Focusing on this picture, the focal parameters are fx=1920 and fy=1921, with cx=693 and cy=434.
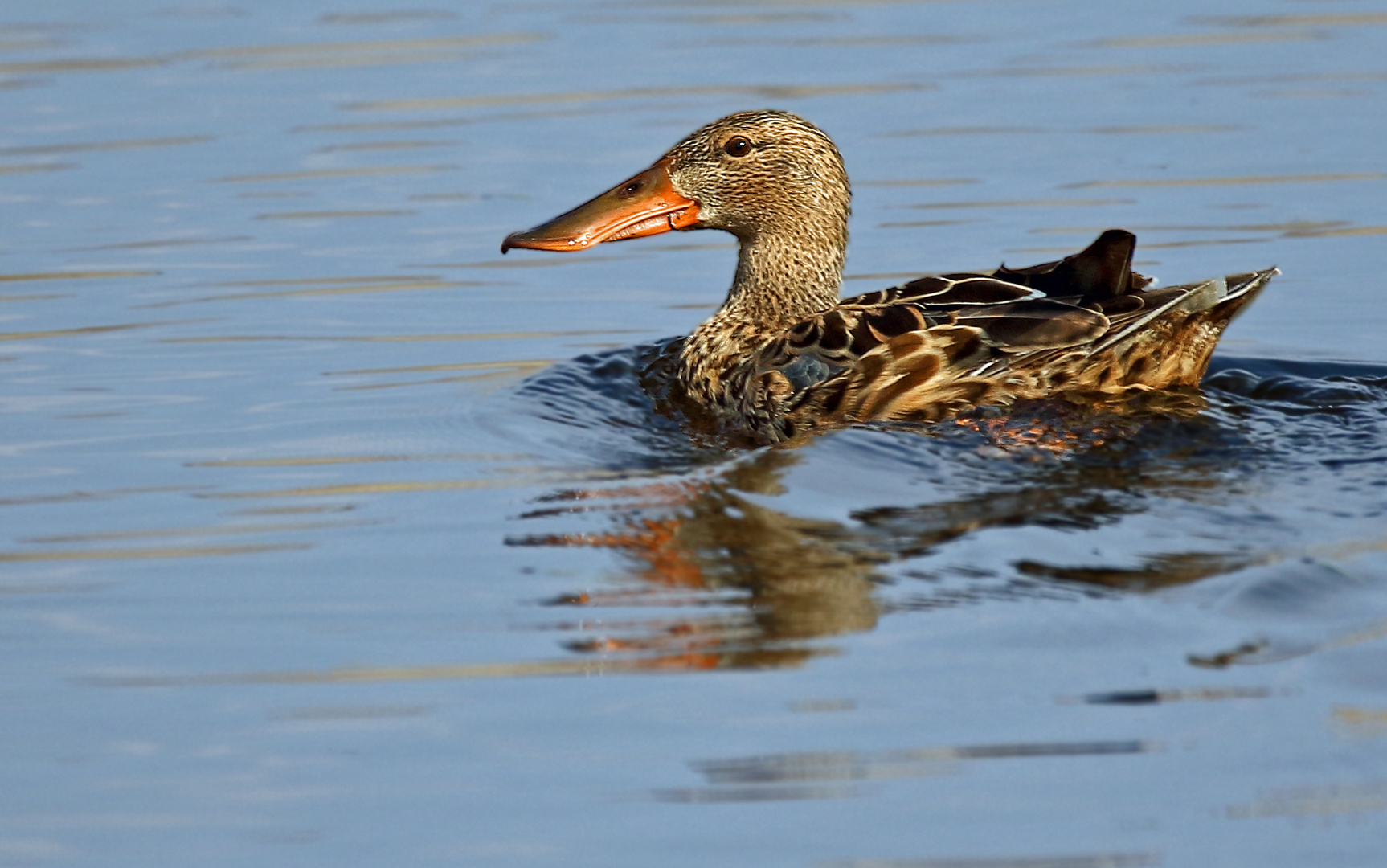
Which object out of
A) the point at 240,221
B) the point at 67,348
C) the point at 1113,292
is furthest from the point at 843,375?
the point at 240,221

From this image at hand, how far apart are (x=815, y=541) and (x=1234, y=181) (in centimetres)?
623

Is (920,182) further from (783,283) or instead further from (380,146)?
(380,146)

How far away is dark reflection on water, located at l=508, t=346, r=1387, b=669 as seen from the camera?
4.95 metres

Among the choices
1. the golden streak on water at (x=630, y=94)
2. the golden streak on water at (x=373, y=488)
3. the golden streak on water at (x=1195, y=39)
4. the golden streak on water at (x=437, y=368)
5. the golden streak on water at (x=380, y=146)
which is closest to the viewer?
the golden streak on water at (x=373, y=488)

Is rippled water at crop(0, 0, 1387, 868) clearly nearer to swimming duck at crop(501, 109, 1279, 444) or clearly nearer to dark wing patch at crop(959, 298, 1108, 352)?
swimming duck at crop(501, 109, 1279, 444)

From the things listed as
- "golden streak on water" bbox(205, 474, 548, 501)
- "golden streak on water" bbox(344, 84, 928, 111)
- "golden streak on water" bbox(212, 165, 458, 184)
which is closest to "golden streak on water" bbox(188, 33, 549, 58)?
"golden streak on water" bbox(344, 84, 928, 111)

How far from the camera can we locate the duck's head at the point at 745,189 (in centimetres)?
799

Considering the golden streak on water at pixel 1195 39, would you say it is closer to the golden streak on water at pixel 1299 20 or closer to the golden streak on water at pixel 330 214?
the golden streak on water at pixel 1299 20

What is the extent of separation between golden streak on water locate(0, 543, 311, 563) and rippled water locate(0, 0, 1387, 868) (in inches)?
0.7

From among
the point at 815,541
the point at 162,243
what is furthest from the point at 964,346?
the point at 162,243

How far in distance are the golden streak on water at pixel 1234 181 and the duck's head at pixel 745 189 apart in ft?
10.5

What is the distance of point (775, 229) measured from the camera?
8.03 meters

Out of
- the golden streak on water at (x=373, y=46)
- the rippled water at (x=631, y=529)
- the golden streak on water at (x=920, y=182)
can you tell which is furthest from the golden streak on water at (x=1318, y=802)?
the golden streak on water at (x=373, y=46)

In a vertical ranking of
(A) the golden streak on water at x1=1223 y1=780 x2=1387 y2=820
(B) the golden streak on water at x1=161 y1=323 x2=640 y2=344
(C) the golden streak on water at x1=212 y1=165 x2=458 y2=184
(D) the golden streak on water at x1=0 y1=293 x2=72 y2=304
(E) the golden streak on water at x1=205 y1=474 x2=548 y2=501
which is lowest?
(A) the golden streak on water at x1=1223 y1=780 x2=1387 y2=820
